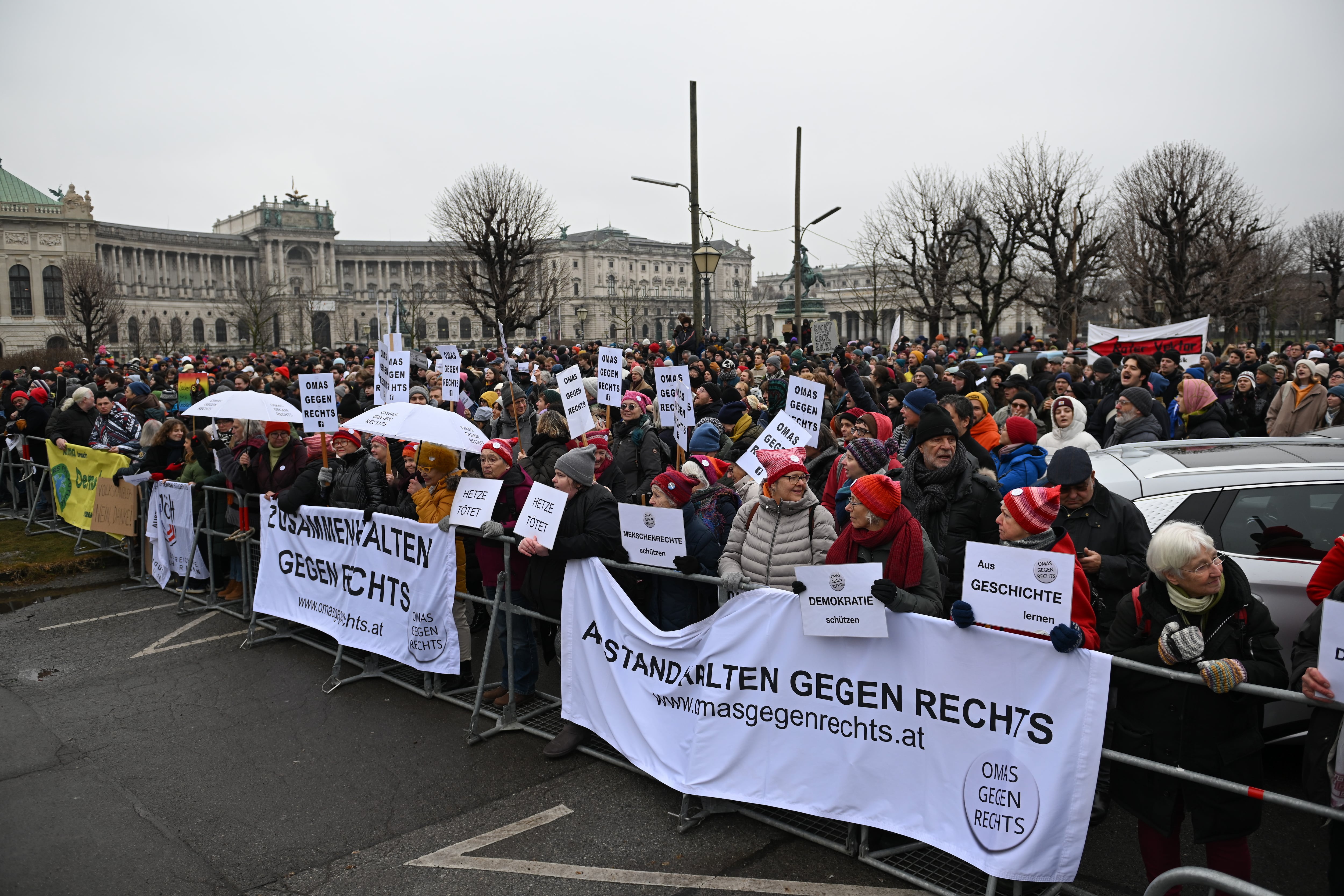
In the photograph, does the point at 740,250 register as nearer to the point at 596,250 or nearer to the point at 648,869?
the point at 596,250

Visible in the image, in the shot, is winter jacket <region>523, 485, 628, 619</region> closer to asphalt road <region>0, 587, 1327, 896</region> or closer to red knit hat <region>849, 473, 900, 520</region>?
asphalt road <region>0, 587, 1327, 896</region>

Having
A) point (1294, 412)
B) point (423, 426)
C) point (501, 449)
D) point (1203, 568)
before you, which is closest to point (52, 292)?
point (423, 426)

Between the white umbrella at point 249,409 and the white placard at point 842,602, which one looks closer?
the white placard at point 842,602

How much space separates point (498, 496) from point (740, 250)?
157589 mm

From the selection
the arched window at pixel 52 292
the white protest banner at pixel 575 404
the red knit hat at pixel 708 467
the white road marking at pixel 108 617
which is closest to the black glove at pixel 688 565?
the red knit hat at pixel 708 467

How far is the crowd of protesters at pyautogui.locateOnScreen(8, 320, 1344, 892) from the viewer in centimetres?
359

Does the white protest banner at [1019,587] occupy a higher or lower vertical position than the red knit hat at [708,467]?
lower

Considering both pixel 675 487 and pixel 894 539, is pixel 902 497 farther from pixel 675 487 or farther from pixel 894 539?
pixel 675 487

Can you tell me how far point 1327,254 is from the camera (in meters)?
53.7

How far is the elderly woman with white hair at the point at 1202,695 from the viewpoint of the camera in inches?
138

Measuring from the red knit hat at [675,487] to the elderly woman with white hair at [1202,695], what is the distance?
2688 millimetres

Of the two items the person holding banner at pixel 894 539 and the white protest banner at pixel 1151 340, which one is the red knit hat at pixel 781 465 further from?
the white protest banner at pixel 1151 340

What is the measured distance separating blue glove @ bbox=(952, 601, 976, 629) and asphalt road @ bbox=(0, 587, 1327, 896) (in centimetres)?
136

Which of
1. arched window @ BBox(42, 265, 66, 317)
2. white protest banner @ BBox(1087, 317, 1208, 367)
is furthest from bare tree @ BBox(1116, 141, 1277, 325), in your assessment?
arched window @ BBox(42, 265, 66, 317)
